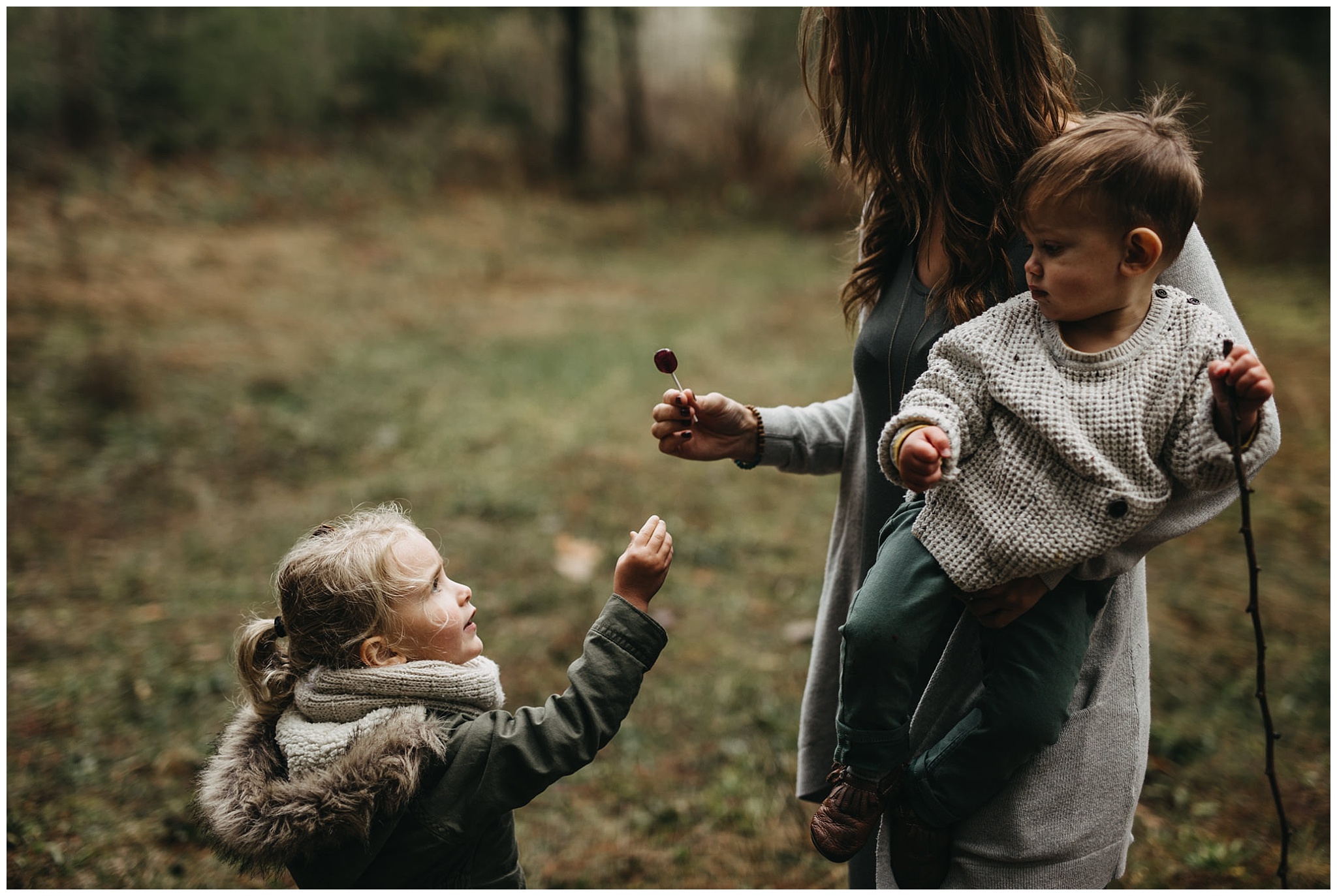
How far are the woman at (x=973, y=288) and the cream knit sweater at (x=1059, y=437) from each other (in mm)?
82

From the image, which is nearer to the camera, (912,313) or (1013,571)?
(1013,571)

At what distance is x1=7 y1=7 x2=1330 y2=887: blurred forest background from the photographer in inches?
136

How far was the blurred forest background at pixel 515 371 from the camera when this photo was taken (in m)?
3.46

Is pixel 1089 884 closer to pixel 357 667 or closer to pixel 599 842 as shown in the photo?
pixel 357 667

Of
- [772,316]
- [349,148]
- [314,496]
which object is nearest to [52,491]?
[314,496]


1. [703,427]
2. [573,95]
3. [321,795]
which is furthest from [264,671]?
[573,95]

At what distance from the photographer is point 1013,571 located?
5.00 ft

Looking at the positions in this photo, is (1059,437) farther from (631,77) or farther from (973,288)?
(631,77)

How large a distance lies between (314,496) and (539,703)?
260cm

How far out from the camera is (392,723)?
1.62 meters

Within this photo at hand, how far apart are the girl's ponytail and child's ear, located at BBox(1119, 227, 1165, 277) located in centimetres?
158

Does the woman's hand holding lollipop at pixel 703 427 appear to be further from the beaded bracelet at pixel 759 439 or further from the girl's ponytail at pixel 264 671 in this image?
the girl's ponytail at pixel 264 671

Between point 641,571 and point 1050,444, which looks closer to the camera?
point 1050,444

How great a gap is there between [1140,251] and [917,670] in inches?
31.0
